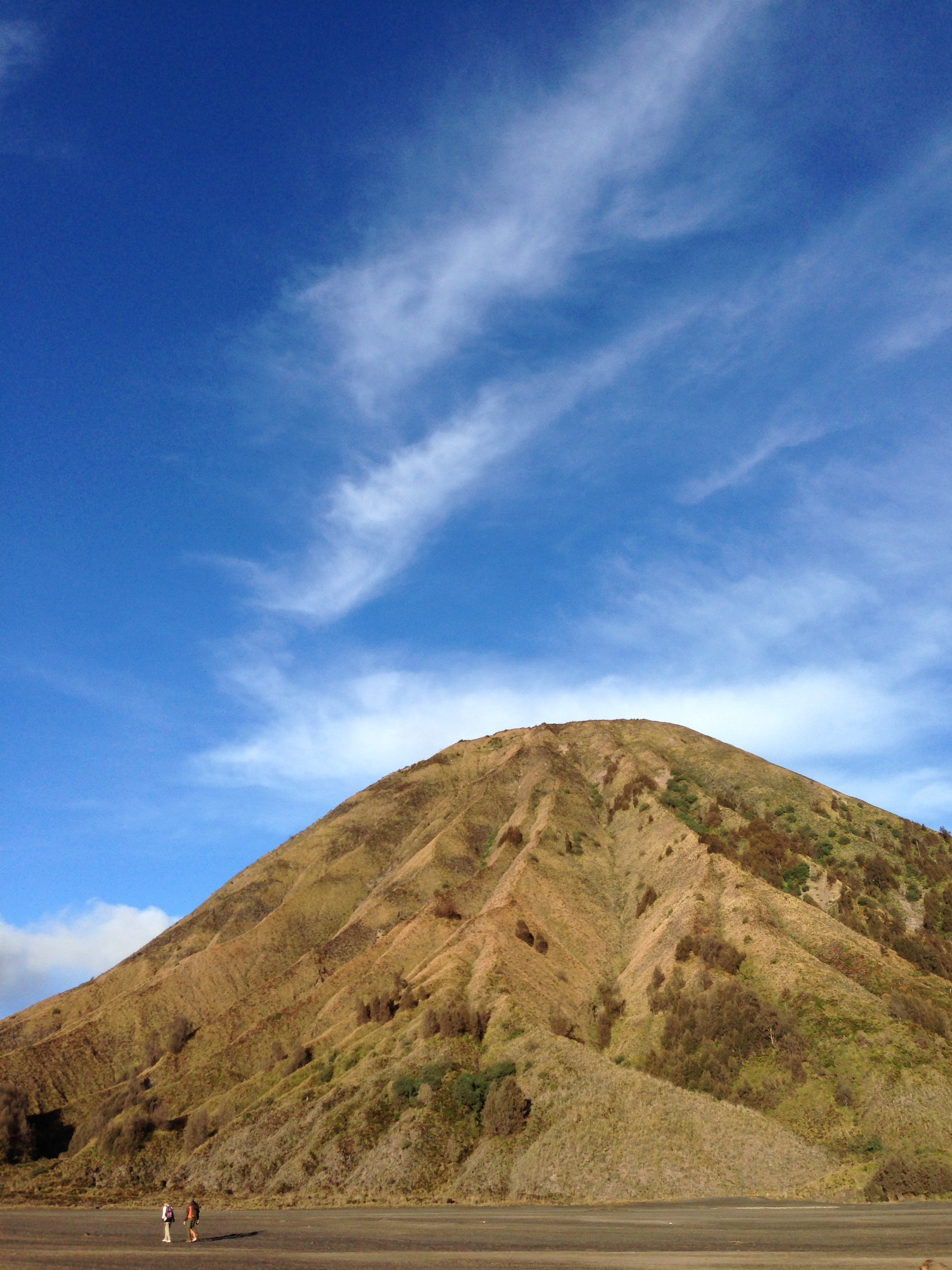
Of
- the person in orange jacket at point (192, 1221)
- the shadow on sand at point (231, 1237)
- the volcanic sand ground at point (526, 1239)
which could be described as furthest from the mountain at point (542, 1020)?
the person in orange jacket at point (192, 1221)

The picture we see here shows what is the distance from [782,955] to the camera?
5559 centimetres

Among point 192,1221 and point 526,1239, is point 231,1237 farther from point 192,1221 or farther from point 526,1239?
point 526,1239

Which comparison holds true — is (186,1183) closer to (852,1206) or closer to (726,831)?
(852,1206)

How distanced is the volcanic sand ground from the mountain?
497 centimetres

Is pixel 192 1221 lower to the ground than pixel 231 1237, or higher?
higher

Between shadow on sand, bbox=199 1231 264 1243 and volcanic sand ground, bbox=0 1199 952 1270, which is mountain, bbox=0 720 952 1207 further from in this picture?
shadow on sand, bbox=199 1231 264 1243

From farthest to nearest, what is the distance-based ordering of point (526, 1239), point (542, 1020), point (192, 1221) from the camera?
point (542, 1020) → point (192, 1221) → point (526, 1239)

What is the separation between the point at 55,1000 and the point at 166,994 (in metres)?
19.9

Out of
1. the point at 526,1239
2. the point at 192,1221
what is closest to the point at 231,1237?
the point at 192,1221

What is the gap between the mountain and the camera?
4150cm

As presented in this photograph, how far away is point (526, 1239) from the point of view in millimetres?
27344

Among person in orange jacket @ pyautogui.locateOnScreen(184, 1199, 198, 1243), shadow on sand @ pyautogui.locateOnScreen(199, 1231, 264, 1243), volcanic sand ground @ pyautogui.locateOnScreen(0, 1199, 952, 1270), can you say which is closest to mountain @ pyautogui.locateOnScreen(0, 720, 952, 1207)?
volcanic sand ground @ pyautogui.locateOnScreen(0, 1199, 952, 1270)

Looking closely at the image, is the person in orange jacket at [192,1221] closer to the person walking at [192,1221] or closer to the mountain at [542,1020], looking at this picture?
the person walking at [192,1221]

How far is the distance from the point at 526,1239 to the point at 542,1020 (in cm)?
2760
